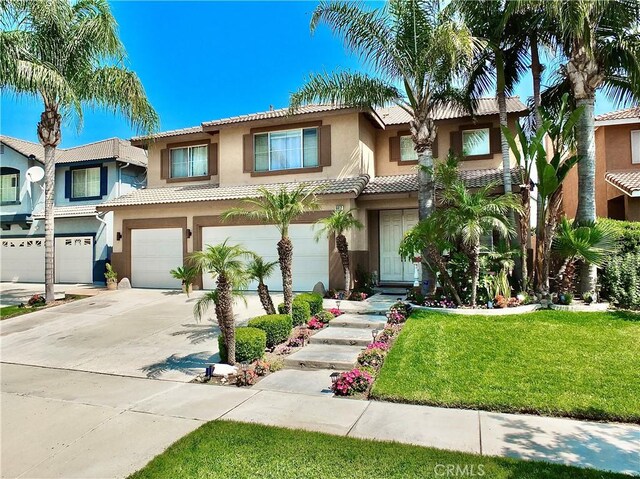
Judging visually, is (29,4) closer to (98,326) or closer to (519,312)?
(98,326)

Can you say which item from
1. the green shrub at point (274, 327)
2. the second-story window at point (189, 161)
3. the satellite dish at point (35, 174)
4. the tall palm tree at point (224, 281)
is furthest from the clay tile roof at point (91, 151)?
the tall palm tree at point (224, 281)

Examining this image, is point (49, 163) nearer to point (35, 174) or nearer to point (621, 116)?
point (35, 174)

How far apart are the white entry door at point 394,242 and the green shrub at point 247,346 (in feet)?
29.8

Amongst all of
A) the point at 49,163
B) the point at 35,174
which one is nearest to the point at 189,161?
the point at 49,163

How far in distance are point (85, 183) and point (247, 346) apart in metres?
19.0

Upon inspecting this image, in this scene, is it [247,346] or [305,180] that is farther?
[305,180]

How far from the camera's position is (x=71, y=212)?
68.3ft

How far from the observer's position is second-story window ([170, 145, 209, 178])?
60.5ft

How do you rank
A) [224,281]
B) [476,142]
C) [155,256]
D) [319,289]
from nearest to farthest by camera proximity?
1. [224,281]
2. [319,289]
3. [476,142]
4. [155,256]

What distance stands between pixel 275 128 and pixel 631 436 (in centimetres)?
1460

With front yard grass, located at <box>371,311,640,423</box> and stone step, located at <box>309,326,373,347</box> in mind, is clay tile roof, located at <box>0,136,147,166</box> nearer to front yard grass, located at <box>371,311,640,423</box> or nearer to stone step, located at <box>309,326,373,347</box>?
stone step, located at <box>309,326,373,347</box>

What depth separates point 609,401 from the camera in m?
5.45

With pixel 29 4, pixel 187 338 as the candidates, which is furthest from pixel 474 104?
pixel 29 4

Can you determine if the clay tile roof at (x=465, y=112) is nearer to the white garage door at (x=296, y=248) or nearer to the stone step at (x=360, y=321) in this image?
the white garage door at (x=296, y=248)
